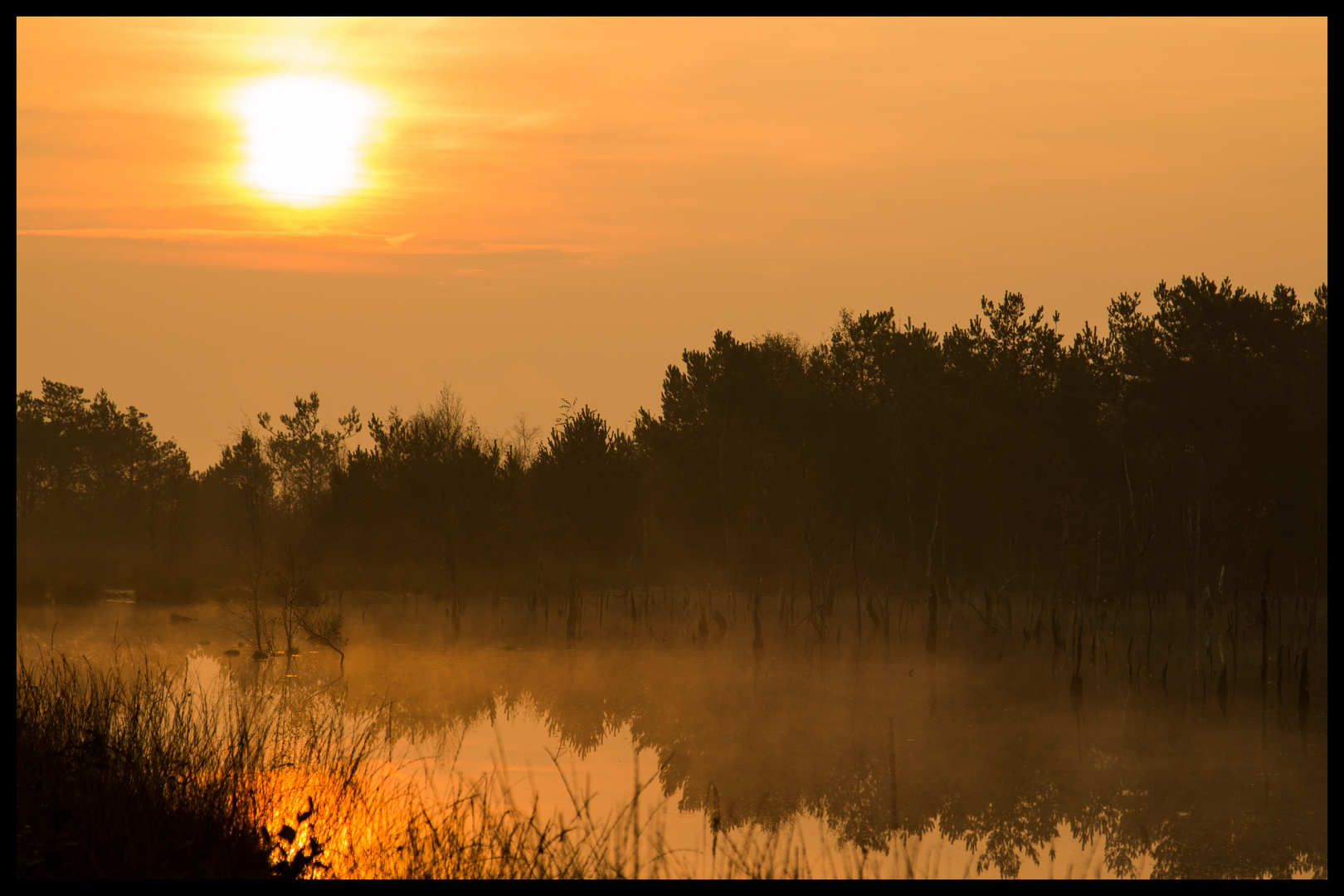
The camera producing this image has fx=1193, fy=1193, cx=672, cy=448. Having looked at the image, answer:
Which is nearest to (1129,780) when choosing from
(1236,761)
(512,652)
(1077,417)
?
(1236,761)

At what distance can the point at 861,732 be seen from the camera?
61.7ft

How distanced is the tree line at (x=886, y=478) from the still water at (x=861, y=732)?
497cm

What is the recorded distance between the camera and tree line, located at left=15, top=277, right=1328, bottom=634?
123ft

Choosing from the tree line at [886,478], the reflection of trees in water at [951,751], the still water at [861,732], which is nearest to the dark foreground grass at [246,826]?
the still water at [861,732]

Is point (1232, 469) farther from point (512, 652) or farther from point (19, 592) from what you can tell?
point (19, 592)

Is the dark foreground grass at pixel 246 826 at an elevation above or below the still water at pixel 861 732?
above

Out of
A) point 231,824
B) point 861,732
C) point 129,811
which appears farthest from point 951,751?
point 129,811

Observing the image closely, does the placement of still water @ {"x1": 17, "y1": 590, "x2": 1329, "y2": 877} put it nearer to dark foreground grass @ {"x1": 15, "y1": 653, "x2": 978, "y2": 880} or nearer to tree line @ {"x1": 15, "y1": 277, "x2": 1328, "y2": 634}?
dark foreground grass @ {"x1": 15, "y1": 653, "x2": 978, "y2": 880}

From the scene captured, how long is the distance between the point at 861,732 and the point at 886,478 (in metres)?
23.4

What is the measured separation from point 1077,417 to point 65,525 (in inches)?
1999

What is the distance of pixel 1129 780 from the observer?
50.5ft

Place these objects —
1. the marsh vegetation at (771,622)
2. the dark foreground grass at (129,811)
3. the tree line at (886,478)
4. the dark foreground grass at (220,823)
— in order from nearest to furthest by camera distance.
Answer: the dark foreground grass at (129,811), the dark foreground grass at (220,823), the marsh vegetation at (771,622), the tree line at (886,478)

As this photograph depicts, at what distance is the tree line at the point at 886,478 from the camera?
1481 inches

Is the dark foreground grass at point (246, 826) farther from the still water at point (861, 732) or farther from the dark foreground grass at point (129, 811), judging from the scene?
the still water at point (861, 732)
